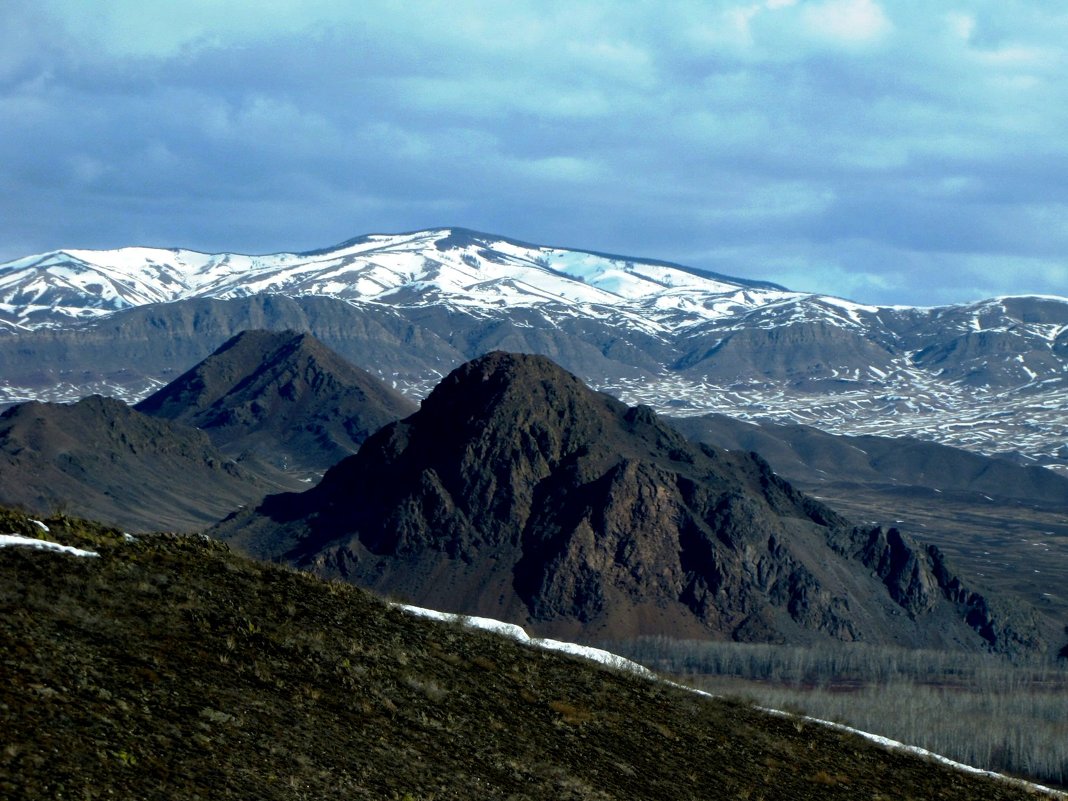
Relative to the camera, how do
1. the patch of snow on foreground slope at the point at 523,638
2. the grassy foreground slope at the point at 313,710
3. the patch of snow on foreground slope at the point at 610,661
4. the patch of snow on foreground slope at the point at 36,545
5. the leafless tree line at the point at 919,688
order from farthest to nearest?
the leafless tree line at the point at 919,688
the patch of snow on foreground slope at the point at 610,661
the patch of snow on foreground slope at the point at 523,638
the patch of snow on foreground slope at the point at 36,545
the grassy foreground slope at the point at 313,710

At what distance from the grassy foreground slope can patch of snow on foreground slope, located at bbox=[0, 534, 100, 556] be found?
0.77ft

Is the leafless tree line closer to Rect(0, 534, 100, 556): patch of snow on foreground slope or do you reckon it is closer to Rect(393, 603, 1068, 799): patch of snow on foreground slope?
Rect(393, 603, 1068, 799): patch of snow on foreground slope

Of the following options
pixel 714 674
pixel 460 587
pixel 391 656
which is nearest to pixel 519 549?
pixel 460 587

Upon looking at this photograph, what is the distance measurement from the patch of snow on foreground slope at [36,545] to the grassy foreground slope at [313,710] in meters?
0.24

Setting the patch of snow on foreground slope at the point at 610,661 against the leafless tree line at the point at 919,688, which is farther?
the leafless tree line at the point at 919,688

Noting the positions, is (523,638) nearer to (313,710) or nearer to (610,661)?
(610,661)

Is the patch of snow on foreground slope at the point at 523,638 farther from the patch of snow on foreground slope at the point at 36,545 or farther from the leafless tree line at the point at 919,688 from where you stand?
the leafless tree line at the point at 919,688

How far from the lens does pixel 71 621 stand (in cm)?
2495

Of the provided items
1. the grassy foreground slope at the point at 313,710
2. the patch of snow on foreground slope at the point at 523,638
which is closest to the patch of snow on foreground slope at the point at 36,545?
the grassy foreground slope at the point at 313,710

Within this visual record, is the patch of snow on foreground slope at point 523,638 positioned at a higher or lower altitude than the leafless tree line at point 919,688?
higher

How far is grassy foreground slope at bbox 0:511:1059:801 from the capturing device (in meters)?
21.0

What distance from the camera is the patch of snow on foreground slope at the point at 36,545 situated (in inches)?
1104

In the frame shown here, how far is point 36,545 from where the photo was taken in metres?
28.3

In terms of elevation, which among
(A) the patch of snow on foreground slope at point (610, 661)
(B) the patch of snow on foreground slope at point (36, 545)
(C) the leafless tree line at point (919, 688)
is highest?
(B) the patch of snow on foreground slope at point (36, 545)
